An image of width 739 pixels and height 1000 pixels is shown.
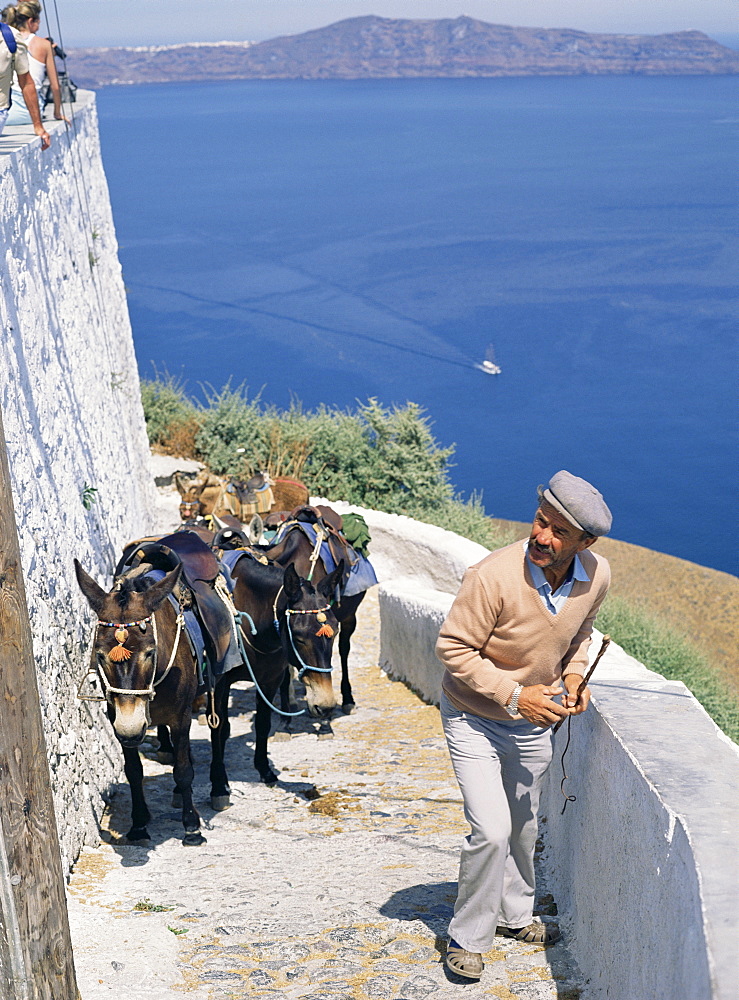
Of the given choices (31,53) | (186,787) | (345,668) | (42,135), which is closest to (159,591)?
(186,787)

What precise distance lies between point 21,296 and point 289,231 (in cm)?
10096

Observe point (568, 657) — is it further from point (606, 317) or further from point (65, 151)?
point (606, 317)

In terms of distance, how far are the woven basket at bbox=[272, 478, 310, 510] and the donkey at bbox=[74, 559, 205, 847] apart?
185 inches

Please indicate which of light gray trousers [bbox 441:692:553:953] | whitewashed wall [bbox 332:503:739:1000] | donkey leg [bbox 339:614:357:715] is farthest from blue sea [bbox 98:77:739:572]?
light gray trousers [bbox 441:692:553:953]

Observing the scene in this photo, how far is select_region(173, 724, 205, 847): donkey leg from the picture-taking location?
255 inches

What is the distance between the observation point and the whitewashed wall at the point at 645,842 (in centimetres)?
301

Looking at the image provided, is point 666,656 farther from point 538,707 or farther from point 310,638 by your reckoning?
point 538,707

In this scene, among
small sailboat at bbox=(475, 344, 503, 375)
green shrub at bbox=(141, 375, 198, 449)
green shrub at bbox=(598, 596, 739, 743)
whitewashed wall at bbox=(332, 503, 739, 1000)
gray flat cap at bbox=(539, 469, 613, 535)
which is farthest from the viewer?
small sailboat at bbox=(475, 344, 503, 375)

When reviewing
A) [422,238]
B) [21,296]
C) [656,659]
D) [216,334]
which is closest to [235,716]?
[21,296]

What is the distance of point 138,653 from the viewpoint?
5633 mm

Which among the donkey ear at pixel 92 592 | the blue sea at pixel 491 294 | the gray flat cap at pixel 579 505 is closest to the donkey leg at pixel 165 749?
the donkey ear at pixel 92 592

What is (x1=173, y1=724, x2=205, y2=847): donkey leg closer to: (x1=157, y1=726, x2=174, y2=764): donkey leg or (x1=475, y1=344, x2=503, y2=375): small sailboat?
(x1=157, y1=726, x2=174, y2=764): donkey leg

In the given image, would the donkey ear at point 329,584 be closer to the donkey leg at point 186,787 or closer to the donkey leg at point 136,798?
the donkey leg at point 186,787

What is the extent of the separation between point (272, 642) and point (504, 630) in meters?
3.48
